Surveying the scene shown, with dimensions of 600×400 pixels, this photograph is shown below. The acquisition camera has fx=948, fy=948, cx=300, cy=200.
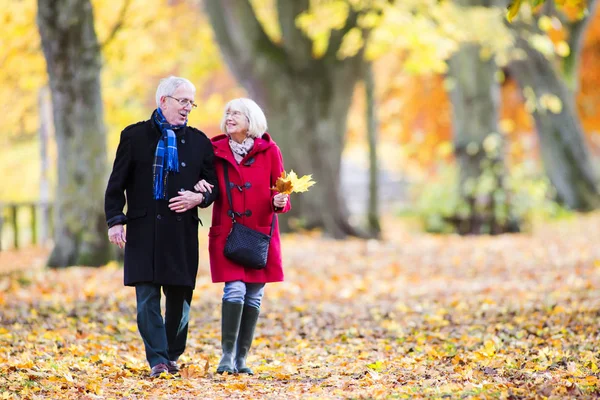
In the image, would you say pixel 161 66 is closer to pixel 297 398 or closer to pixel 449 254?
pixel 449 254

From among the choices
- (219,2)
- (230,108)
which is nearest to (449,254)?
(219,2)

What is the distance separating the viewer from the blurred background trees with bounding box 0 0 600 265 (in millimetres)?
12250

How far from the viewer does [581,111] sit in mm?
30422

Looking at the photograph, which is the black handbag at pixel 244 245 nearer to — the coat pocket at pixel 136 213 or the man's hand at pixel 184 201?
the man's hand at pixel 184 201

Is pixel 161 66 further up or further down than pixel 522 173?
further up

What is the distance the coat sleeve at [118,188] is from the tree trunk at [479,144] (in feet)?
46.6

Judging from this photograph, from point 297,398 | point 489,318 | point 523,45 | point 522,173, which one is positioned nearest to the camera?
point 297,398

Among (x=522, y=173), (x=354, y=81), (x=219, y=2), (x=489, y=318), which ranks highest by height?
(x=219, y=2)

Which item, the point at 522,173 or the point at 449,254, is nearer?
the point at 449,254

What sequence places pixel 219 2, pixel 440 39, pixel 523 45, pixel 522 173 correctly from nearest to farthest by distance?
pixel 440 39 → pixel 219 2 → pixel 522 173 → pixel 523 45

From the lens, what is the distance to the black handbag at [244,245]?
5922mm

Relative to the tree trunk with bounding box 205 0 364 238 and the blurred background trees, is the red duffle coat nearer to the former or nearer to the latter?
the blurred background trees

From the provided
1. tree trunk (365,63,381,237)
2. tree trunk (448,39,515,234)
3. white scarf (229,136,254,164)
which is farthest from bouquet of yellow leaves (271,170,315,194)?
tree trunk (448,39,515,234)

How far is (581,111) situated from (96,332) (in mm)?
25290
